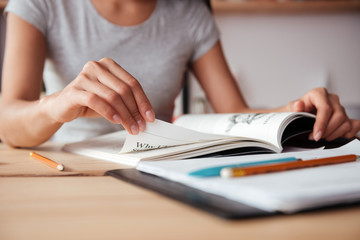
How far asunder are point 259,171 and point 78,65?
0.78 meters

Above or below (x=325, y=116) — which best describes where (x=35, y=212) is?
below

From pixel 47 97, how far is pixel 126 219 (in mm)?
407

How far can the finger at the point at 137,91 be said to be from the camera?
50cm

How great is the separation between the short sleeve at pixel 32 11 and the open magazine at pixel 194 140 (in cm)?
39

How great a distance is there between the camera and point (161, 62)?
1.11m

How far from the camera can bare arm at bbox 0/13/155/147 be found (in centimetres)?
51

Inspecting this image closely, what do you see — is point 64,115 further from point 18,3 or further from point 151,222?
point 18,3

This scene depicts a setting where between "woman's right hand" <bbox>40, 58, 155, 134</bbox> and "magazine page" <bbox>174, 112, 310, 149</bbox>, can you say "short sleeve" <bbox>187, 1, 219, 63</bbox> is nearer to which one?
"magazine page" <bbox>174, 112, 310, 149</bbox>

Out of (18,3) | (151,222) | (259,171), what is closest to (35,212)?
(151,222)

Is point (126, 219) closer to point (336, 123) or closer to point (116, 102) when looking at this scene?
point (116, 102)

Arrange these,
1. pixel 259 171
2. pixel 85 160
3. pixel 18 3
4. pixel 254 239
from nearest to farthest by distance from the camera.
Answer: pixel 254 239 → pixel 259 171 → pixel 85 160 → pixel 18 3

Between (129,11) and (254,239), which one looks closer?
(254,239)

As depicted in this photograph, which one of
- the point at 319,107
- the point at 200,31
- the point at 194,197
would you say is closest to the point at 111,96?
the point at 194,197

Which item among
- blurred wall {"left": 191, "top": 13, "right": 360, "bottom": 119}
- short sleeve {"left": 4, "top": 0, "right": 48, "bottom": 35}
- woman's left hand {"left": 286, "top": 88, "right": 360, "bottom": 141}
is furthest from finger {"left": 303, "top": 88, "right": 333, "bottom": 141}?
blurred wall {"left": 191, "top": 13, "right": 360, "bottom": 119}
